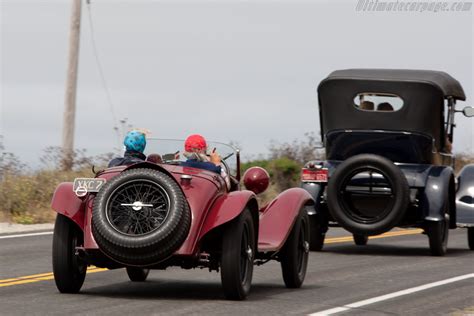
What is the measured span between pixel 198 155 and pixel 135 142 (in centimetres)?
70

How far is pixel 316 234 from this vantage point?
1848 cm

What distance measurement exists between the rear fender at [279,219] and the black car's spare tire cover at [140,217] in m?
1.46

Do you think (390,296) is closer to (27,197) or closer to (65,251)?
(65,251)

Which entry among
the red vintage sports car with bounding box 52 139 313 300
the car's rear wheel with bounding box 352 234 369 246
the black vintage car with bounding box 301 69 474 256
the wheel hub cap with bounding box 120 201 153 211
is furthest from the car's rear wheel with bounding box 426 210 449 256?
the wheel hub cap with bounding box 120 201 153 211

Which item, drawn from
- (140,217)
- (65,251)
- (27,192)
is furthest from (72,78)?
(140,217)

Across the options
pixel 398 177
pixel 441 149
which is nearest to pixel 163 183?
pixel 398 177

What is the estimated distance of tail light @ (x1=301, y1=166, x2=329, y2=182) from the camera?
18.3 meters

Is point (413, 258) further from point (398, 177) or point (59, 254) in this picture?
point (59, 254)

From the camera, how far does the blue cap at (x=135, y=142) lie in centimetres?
1250

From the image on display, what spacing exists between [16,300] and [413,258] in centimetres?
797

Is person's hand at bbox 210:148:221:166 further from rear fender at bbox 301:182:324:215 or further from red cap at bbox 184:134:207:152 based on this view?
rear fender at bbox 301:182:324:215

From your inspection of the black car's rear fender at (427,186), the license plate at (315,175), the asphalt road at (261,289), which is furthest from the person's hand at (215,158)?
the license plate at (315,175)

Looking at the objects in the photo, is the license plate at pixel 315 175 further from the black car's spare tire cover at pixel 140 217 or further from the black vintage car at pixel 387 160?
the black car's spare tire cover at pixel 140 217

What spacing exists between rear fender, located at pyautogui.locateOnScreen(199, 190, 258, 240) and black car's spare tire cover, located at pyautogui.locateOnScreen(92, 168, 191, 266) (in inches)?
8.7
